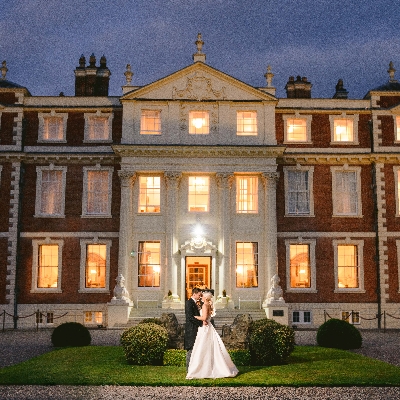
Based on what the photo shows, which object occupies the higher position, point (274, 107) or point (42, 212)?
point (274, 107)

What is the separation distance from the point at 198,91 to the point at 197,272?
31.6ft

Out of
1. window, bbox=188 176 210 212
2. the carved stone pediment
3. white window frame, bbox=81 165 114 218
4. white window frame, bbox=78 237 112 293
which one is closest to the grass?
white window frame, bbox=78 237 112 293

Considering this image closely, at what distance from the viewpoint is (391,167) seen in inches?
1272

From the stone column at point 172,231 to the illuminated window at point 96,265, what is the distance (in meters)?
3.69

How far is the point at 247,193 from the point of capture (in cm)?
3153

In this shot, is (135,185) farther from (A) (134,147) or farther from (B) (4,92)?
(B) (4,92)

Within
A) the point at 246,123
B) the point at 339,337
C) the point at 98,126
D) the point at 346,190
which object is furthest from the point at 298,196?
the point at 339,337

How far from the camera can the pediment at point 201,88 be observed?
31.6 m

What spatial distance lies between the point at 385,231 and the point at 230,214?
8.40 metres

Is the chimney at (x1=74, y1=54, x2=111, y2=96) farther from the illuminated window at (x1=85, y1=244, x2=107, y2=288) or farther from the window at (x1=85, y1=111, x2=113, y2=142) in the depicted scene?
the illuminated window at (x1=85, y1=244, x2=107, y2=288)

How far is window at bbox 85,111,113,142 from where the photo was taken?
32.6 metres

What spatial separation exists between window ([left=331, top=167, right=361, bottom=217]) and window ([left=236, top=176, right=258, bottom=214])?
14.5 feet

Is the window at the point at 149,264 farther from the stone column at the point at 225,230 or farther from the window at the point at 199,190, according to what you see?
the stone column at the point at 225,230

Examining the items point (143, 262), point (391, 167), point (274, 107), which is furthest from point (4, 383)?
point (391, 167)
